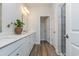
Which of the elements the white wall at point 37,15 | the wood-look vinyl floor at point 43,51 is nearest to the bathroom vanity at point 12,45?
the wood-look vinyl floor at point 43,51

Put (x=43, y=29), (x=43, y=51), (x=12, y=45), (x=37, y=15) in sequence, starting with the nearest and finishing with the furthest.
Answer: (x=12, y=45)
(x=43, y=51)
(x=37, y=15)
(x=43, y=29)

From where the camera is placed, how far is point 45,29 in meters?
4.96

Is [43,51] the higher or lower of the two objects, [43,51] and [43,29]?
the lower

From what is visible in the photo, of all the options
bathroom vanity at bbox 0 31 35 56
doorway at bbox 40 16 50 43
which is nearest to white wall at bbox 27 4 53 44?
doorway at bbox 40 16 50 43

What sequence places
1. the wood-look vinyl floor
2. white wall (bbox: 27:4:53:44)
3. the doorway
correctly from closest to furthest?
the wood-look vinyl floor, white wall (bbox: 27:4:53:44), the doorway

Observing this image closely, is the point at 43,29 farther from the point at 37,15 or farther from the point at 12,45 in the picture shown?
the point at 12,45

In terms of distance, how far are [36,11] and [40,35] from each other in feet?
3.28

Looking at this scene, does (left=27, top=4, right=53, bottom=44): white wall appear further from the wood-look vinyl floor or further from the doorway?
the wood-look vinyl floor

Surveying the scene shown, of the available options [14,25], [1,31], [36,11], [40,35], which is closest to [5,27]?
[1,31]

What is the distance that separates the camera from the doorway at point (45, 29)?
4.94 meters

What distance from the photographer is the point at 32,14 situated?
15.5 ft

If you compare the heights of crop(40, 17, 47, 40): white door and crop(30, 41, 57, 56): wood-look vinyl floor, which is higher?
crop(40, 17, 47, 40): white door

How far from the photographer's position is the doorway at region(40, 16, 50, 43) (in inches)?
194

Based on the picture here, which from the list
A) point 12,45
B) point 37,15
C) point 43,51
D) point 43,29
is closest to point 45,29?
point 43,29
